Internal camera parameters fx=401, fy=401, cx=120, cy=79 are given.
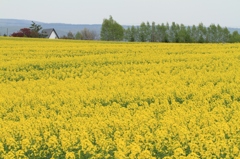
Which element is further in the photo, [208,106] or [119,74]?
[119,74]

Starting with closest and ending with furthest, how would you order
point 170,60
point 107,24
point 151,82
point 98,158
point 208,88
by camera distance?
point 98,158 → point 208,88 → point 151,82 → point 170,60 → point 107,24

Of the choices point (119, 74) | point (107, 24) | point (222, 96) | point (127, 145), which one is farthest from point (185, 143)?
point (107, 24)

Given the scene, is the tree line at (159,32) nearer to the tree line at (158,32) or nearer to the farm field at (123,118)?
the tree line at (158,32)

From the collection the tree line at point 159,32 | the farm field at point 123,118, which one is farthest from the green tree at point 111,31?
the farm field at point 123,118

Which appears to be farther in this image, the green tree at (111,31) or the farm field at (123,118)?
the green tree at (111,31)

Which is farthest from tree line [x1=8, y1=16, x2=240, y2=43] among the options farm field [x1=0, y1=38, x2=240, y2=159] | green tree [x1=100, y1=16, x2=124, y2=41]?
farm field [x1=0, y1=38, x2=240, y2=159]

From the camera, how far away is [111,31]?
108125mm

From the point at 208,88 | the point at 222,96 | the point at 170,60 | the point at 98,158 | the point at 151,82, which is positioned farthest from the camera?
the point at 170,60

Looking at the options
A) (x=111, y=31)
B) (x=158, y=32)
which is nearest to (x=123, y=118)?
(x=111, y=31)

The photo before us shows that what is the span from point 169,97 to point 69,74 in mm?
7478

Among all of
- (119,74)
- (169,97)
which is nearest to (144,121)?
(169,97)

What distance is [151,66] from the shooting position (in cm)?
2038

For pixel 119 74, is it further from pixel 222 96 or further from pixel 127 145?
pixel 127 145

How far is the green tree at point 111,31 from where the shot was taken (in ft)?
352
